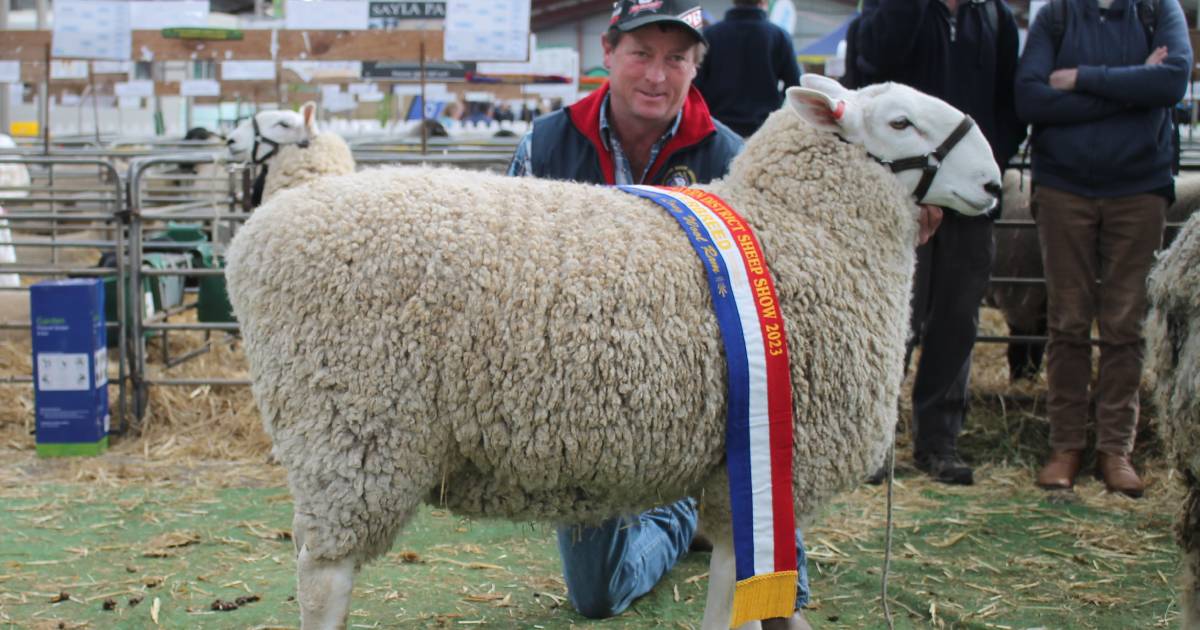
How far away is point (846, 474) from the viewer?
2.47 m

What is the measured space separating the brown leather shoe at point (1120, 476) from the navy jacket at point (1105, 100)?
1.16 metres

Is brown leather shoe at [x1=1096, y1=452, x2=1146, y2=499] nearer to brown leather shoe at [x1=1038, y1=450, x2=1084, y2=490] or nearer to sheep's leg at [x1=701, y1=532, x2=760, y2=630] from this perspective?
brown leather shoe at [x1=1038, y1=450, x2=1084, y2=490]

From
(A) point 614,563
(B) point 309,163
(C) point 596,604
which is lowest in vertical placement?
(C) point 596,604

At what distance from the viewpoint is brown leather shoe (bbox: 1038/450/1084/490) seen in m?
4.64

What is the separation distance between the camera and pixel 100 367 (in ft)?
17.5

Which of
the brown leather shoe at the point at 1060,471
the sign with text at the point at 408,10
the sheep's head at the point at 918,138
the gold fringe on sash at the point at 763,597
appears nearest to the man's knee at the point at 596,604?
the gold fringe on sash at the point at 763,597

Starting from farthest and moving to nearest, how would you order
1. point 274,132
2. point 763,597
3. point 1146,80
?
point 274,132
point 1146,80
point 763,597

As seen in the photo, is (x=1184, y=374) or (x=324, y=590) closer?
(x=324, y=590)

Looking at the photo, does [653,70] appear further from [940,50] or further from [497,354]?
[940,50]

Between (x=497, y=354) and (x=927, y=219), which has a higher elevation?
(x=927, y=219)

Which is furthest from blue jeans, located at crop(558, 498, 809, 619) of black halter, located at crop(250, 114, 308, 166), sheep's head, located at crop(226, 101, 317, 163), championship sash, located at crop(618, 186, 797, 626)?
black halter, located at crop(250, 114, 308, 166)

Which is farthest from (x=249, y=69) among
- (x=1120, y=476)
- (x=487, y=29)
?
(x=1120, y=476)

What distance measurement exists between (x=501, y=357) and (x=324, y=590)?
2.05 feet

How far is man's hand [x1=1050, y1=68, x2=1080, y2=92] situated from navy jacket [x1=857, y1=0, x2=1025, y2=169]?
262mm
